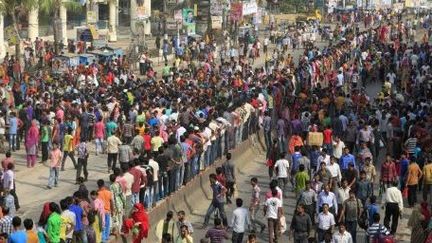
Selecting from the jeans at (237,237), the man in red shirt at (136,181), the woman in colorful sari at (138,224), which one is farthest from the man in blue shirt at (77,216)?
the jeans at (237,237)

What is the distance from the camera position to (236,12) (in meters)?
56.9

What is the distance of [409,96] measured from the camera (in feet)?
104

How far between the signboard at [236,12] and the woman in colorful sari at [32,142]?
33768 millimetres

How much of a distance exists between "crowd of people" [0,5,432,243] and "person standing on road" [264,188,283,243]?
3cm

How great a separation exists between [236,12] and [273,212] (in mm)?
40541

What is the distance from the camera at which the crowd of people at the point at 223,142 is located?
16.2 meters

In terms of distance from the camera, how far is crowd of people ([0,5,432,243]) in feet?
53.1

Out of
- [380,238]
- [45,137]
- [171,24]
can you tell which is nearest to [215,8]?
[171,24]

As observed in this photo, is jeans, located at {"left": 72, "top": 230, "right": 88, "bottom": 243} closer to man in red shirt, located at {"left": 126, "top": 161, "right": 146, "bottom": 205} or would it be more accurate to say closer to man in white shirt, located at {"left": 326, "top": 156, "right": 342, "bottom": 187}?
man in red shirt, located at {"left": 126, "top": 161, "right": 146, "bottom": 205}

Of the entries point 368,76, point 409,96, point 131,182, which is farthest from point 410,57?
point 131,182

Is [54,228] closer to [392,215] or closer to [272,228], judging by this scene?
[272,228]

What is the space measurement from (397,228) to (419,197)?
254 centimetres

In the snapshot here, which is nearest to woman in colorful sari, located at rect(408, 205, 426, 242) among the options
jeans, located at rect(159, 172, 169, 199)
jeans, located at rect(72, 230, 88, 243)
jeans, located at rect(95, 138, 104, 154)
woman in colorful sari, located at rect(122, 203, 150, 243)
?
woman in colorful sari, located at rect(122, 203, 150, 243)

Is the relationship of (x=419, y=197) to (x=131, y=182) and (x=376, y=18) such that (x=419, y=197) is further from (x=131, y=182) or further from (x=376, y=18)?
(x=376, y=18)
